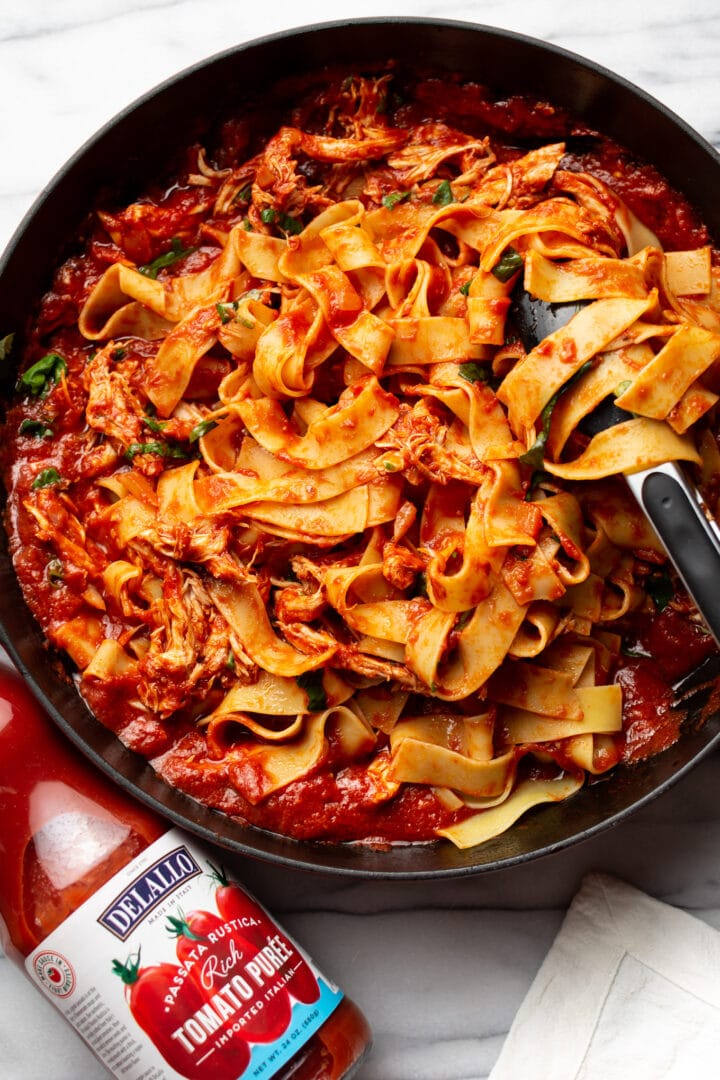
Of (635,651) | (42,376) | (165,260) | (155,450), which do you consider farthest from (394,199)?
(635,651)

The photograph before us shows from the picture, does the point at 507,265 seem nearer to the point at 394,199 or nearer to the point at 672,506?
the point at 394,199

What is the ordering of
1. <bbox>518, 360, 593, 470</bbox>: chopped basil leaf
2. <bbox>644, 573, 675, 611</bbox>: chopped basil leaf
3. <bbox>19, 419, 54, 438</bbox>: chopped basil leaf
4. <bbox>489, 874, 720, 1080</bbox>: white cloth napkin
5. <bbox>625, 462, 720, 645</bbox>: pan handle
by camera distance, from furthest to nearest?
1. <bbox>489, 874, 720, 1080</bbox>: white cloth napkin
2. <bbox>19, 419, 54, 438</bbox>: chopped basil leaf
3. <bbox>644, 573, 675, 611</bbox>: chopped basil leaf
4. <bbox>518, 360, 593, 470</bbox>: chopped basil leaf
5. <bbox>625, 462, 720, 645</bbox>: pan handle

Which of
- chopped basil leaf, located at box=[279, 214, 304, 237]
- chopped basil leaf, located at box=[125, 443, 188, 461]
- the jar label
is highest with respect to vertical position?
chopped basil leaf, located at box=[279, 214, 304, 237]

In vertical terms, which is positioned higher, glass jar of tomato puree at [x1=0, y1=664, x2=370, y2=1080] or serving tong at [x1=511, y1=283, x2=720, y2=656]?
serving tong at [x1=511, y1=283, x2=720, y2=656]

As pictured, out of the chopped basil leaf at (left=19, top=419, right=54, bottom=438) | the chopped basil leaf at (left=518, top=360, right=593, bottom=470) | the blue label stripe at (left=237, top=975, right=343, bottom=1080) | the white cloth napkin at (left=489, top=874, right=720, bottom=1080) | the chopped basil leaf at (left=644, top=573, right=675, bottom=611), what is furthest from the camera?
the white cloth napkin at (left=489, top=874, right=720, bottom=1080)

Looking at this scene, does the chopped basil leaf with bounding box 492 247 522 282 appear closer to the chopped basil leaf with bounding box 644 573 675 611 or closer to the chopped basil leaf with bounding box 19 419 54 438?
the chopped basil leaf with bounding box 644 573 675 611

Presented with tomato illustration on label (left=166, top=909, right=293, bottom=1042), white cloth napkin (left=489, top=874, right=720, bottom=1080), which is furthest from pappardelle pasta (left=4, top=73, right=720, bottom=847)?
white cloth napkin (left=489, top=874, right=720, bottom=1080)

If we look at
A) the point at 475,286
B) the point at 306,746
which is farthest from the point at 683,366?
the point at 306,746

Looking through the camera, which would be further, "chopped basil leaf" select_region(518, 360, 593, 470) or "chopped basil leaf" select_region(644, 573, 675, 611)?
"chopped basil leaf" select_region(644, 573, 675, 611)
